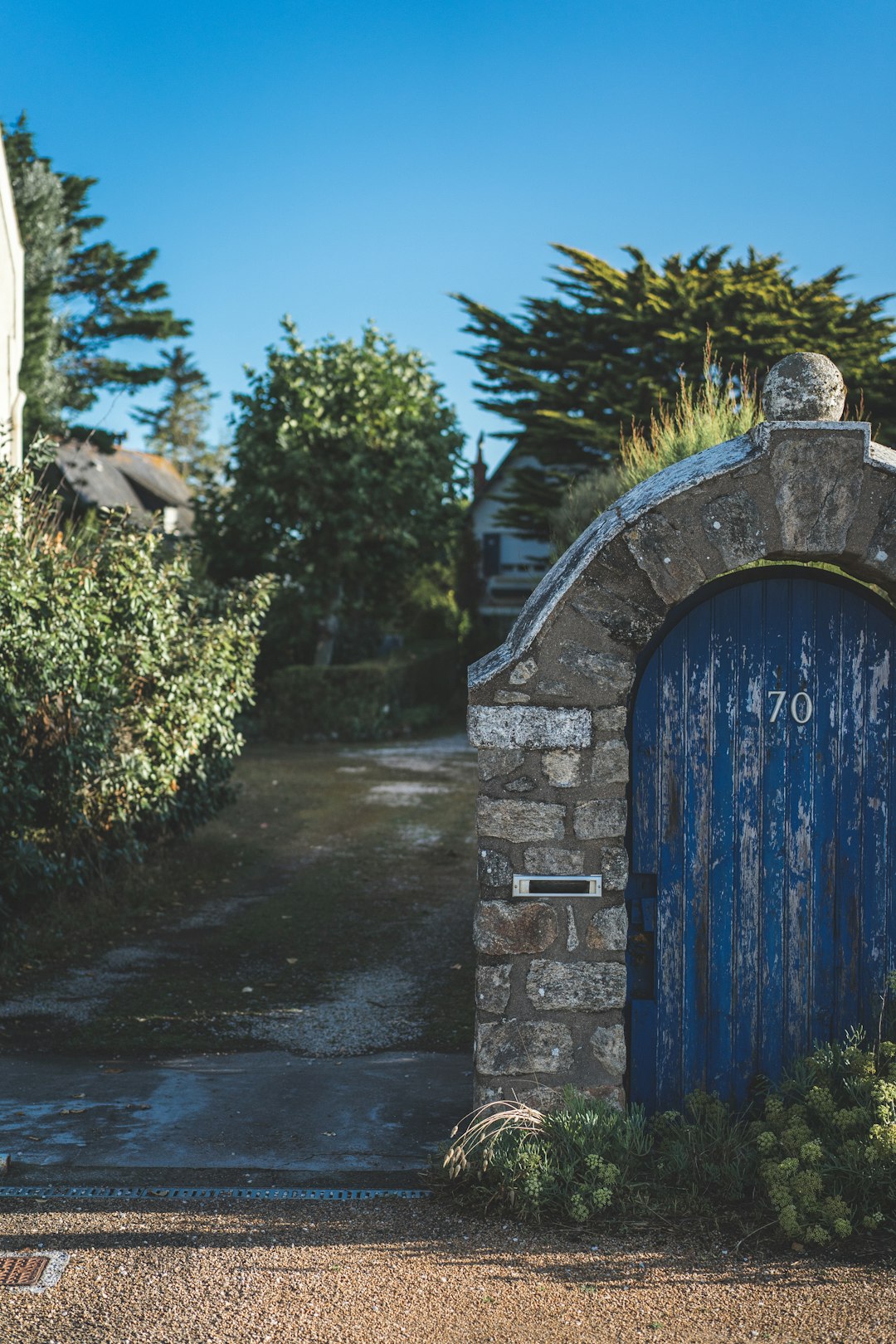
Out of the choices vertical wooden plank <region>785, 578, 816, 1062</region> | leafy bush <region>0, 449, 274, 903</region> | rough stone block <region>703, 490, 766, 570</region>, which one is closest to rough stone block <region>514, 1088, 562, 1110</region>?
vertical wooden plank <region>785, 578, 816, 1062</region>

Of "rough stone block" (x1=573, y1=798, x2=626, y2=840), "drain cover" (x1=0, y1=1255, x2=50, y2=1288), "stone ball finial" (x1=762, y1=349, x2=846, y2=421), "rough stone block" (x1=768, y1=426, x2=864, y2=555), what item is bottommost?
"drain cover" (x1=0, y1=1255, x2=50, y2=1288)

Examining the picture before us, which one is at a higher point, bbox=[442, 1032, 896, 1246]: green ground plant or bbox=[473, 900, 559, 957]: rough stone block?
bbox=[473, 900, 559, 957]: rough stone block

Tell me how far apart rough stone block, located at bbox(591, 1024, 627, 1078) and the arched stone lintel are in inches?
54.0

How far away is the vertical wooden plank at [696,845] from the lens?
4770mm

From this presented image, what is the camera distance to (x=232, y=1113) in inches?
206

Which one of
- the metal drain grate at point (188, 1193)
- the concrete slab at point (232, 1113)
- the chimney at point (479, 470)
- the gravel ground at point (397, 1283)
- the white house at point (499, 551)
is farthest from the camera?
the chimney at point (479, 470)

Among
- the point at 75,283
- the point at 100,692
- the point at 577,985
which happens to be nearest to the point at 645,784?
the point at 577,985

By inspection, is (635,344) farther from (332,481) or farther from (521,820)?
(521,820)

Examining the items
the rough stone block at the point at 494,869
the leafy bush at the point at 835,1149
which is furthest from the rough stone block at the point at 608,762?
A: the leafy bush at the point at 835,1149

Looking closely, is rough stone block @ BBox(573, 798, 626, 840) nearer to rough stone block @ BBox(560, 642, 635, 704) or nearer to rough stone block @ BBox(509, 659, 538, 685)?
rough stone block @ BBox(560, 642, 635, 704)

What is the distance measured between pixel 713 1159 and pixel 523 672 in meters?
2.03

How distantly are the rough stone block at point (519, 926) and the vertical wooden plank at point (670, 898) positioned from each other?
53 centimetres

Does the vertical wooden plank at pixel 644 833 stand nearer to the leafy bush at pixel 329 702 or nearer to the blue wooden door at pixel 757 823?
the blue wooden door at pixel 757 823

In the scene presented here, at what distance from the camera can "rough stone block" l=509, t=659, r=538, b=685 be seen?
4.53 meters
